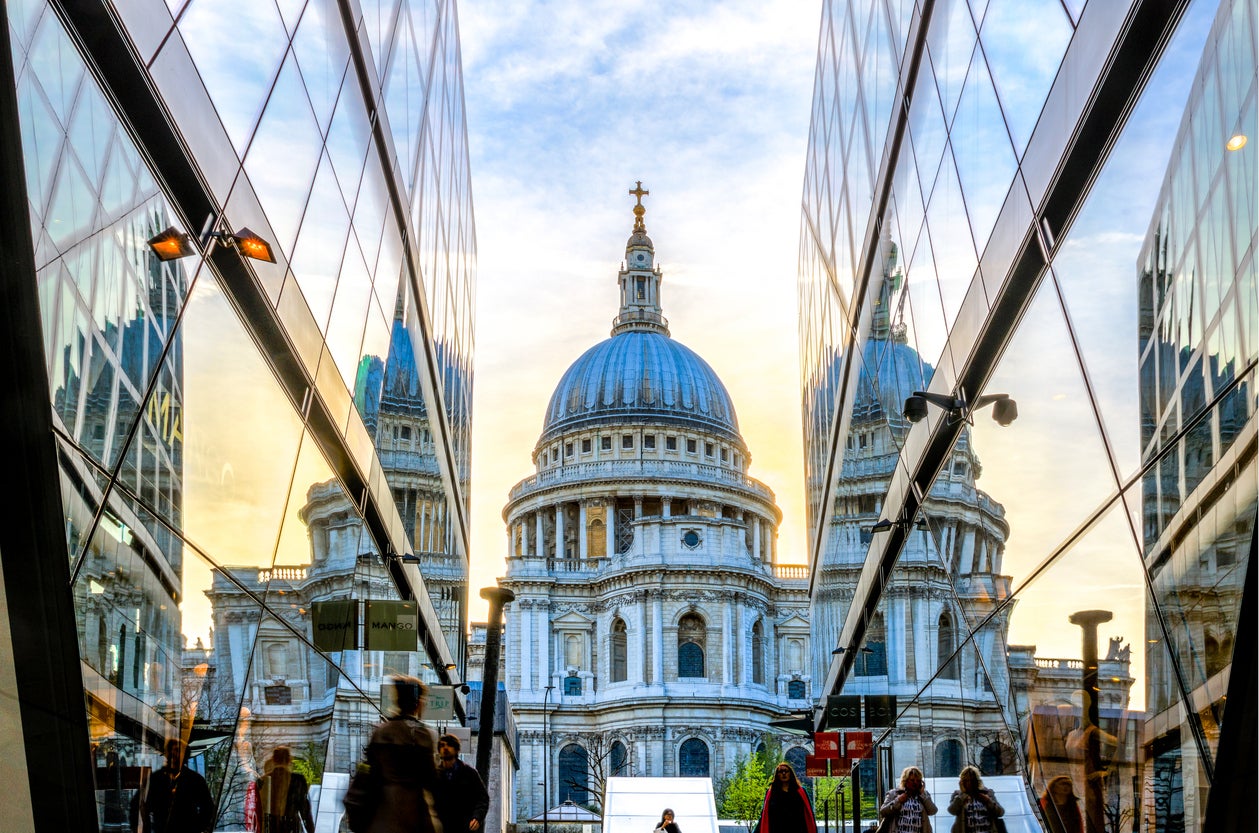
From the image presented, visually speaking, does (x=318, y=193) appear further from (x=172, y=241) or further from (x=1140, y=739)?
(x=1140, y=739)

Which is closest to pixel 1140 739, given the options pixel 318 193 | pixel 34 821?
pixel 34 821

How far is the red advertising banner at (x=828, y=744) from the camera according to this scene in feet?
60.6

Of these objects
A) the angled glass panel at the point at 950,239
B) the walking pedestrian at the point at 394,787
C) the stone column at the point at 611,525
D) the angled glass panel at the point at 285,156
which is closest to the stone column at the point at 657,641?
the stone column at the point at 611,525

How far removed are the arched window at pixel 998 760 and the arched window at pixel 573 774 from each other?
78.4 m

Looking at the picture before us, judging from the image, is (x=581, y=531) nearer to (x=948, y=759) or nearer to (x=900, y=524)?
(x=900, y=524)

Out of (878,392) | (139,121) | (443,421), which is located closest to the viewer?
(139,121)

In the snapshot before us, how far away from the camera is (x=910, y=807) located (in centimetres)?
988

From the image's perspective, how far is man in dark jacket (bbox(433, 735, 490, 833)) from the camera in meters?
6.80

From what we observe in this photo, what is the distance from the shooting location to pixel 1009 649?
9852mm

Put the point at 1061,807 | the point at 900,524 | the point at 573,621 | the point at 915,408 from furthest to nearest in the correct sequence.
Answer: the point at 573,621, the point at 900,524, the point at 915,408, the point at 1061,807

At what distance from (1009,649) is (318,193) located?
6317mm

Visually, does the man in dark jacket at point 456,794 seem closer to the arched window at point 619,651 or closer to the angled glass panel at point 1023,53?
the angled glass panel at point 1023,53

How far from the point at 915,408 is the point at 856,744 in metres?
8.33

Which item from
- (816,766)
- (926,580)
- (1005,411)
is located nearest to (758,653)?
(816,766)
